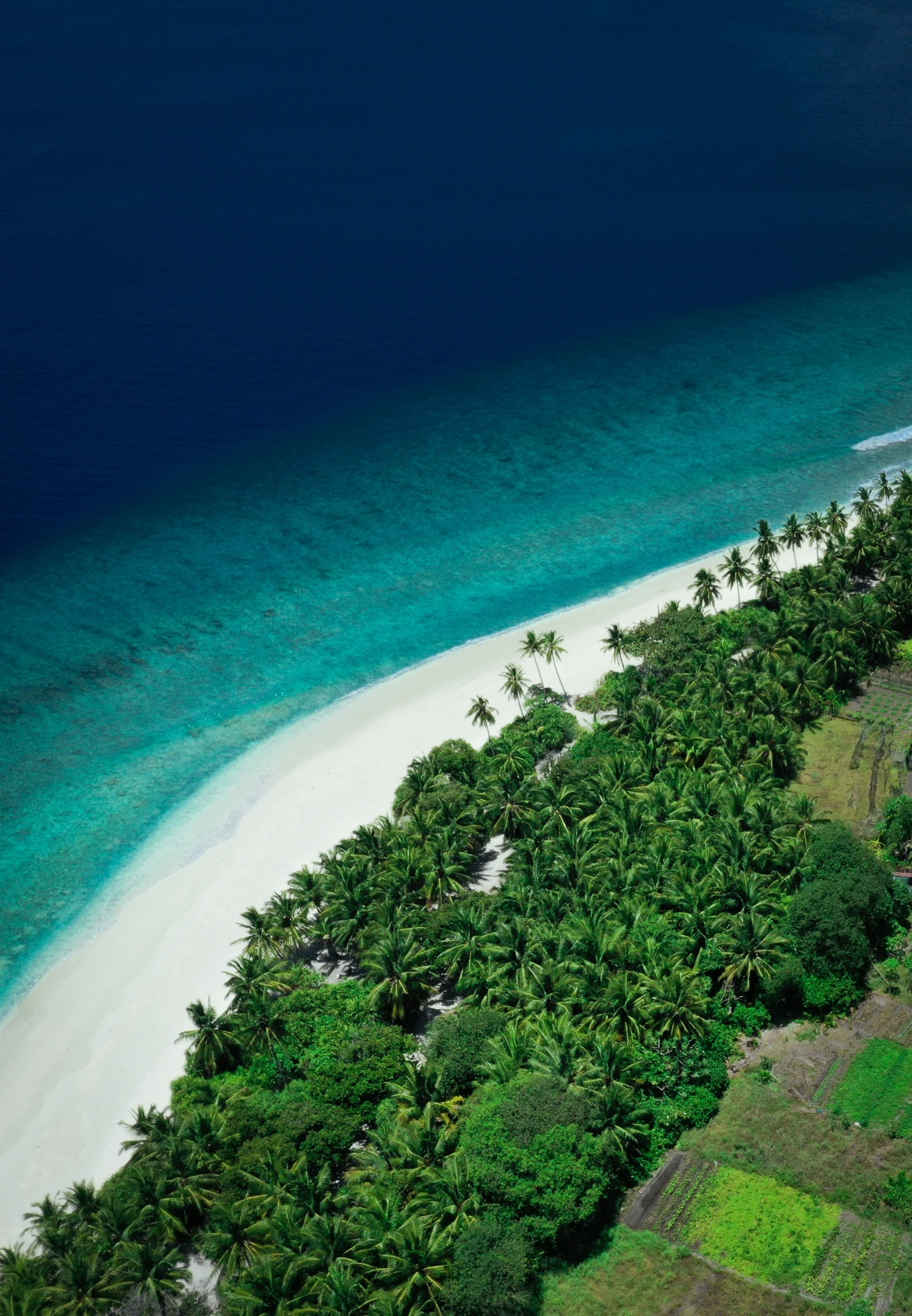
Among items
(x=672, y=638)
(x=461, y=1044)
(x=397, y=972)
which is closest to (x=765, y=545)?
(x=672, y=638)

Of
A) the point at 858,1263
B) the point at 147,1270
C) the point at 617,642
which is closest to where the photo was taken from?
the point at 147,1270

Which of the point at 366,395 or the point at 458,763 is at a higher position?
the point at 366,395

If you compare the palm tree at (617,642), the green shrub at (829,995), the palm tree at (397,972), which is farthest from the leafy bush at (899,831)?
the palm tree at (397,972)

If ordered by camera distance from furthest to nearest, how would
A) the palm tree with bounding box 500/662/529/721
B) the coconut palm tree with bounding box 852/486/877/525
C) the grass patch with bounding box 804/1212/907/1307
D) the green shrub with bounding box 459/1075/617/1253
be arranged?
the coconut palm tree with bounding box 852/486/877/525, the palm tree with bounding box 500/662/529/721, the green shrub with bounding box 459/1075/617/1253, the grass patch with bounding box 804/1212/907/1307

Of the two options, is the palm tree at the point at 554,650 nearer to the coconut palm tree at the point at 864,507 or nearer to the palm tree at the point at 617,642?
the palm tree at the point at 617,642

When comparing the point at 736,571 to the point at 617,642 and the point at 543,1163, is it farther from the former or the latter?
the point at 543,1163

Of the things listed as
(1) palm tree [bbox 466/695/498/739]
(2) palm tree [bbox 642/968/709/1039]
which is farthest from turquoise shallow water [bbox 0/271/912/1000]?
(2) palm tree [bbox 642/968/709/1039]

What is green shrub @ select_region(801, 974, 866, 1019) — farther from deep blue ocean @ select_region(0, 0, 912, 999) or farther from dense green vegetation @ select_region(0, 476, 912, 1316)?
deep blue ocean @ select_region(0, 0, 912, 999)

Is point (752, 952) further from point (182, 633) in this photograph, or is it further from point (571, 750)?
point (182, 633)
